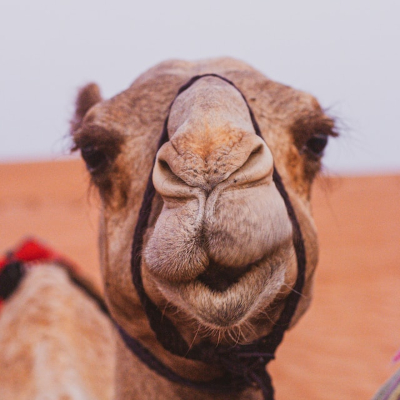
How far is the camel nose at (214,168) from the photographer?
1294 millimetres

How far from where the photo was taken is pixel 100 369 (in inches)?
138

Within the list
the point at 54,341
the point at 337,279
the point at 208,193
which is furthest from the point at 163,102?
the point at 337,279

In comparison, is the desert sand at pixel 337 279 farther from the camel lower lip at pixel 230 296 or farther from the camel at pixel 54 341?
the camel at pixel 54 341

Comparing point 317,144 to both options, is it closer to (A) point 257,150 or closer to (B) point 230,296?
(A) point 257,150

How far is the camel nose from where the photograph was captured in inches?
50.9

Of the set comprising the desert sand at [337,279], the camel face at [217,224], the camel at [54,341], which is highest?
the camel face at [217,224]

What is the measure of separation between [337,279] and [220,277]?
414 inches

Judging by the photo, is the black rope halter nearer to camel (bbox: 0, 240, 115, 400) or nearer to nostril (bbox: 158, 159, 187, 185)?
nostril (bbox: 158, 159, 187, 185)

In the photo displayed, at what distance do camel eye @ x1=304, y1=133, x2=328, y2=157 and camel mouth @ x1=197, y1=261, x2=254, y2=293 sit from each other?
0.87 metres

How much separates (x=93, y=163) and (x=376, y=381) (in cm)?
549

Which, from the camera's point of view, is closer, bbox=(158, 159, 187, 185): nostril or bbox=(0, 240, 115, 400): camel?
bbox=(158, 159, 187, 185): nostril

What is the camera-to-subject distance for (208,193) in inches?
50.8

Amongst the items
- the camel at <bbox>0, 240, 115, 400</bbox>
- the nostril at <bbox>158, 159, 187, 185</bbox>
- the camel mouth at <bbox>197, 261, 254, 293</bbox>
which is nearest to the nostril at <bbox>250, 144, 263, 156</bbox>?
the nostril at <bbox>158, 159, 187, 185</bbox>

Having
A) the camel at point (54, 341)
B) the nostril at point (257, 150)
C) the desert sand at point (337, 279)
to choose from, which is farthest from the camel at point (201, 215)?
the camel at point (54, 341)
